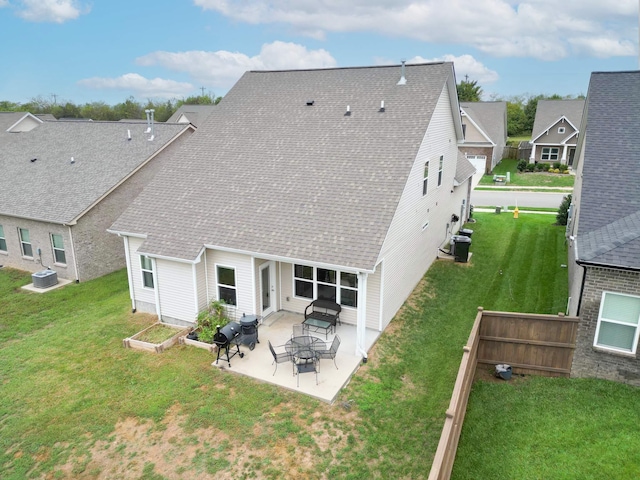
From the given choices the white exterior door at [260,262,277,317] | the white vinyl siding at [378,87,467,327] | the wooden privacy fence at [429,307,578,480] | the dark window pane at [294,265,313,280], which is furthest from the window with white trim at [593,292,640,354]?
the white exterior door at [260,262,277,317]

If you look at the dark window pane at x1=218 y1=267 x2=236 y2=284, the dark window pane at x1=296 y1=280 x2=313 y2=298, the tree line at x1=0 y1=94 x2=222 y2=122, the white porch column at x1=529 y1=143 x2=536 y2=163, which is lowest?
the dark window pane at x1=296 y1=280 x2=313 y2=298

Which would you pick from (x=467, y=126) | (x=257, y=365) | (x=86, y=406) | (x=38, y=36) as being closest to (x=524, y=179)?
(x=467, y=126)

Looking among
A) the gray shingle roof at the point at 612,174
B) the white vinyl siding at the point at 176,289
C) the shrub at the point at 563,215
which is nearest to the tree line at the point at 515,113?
the shrub at the point at 563,215

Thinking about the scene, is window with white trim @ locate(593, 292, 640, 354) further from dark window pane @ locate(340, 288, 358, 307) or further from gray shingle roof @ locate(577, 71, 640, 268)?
dark window pane @ locate(340, 288, 358, 307)

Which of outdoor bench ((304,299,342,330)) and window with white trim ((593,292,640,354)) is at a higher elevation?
window with white trim ((593,292,640,354))

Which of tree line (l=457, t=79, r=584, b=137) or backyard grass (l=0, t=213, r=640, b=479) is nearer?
backyard grass (l=0, t=213, r=640, b=479)

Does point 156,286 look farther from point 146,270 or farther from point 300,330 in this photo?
point 300,330

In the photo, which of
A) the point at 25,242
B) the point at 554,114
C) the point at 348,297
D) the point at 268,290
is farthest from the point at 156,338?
the point at 554,114
